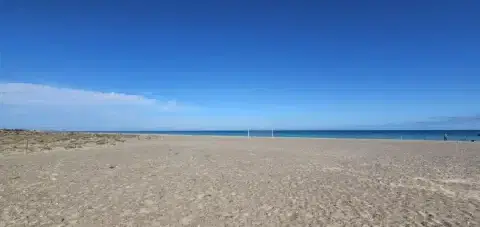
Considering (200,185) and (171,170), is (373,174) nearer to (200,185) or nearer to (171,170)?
(200,185)

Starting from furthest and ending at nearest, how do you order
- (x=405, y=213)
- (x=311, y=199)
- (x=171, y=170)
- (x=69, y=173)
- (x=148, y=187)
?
(x=171, y=170) → (x=69, y=173) → (x=148, y=187) → (x=311, y=199) → (x=405, y=213)

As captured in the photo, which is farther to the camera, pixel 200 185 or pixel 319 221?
pixel 200 185

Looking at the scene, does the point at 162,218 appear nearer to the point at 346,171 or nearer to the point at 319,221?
the point at 319,221

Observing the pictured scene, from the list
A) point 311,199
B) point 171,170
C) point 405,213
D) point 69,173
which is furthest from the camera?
point 171,170

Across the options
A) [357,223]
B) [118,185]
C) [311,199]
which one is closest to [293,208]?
[311,199]

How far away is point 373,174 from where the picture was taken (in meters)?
14.1

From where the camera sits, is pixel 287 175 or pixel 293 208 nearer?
pixel 293 208

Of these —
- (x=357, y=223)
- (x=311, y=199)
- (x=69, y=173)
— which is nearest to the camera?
(x=357, y=223)

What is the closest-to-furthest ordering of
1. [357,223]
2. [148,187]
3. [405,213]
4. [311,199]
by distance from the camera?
[357,223] → [405,213] → [311,199] → [148,187]

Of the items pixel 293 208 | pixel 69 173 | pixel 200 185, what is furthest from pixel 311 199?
pixel 69 173

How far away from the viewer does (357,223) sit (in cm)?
718

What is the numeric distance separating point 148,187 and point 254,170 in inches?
228

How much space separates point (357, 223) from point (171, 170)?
9.81 meters

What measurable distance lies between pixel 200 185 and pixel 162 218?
3796mm
